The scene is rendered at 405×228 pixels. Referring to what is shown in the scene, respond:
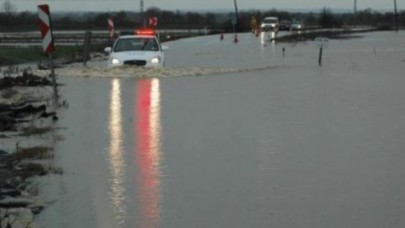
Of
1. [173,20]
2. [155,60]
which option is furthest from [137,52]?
[173,20]

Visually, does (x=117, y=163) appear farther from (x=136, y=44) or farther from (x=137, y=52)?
(x=136, y=44)

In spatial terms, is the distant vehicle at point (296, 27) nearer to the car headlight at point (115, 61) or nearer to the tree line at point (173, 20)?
the tree line at point (173, 20)

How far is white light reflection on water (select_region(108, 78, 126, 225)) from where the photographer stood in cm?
722

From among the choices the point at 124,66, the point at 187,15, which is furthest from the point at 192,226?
the point at 187,15

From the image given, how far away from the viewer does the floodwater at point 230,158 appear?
7055mm

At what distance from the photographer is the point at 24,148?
33.7 feet

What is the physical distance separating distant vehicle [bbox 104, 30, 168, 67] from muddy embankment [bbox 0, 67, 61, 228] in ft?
18.3

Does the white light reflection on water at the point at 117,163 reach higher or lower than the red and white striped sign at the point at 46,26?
lower

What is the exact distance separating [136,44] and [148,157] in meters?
15.6

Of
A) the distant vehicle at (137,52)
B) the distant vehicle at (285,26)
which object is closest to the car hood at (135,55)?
the distant vehicle at (137,52)

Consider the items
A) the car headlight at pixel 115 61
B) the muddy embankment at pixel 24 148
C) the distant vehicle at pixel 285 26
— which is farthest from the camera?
the distant vehicle at pixel 285 26

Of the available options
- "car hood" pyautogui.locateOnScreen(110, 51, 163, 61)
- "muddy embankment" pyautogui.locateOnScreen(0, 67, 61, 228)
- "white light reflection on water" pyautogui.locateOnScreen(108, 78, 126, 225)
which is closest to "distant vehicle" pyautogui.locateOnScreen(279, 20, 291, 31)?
"car hood" pyautogui.locateOnScreen(110, 51, 163, 61)

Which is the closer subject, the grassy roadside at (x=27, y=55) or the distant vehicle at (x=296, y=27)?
the grassy roadside at (x=27, y=55)

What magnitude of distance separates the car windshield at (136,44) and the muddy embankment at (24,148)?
6.40 m
